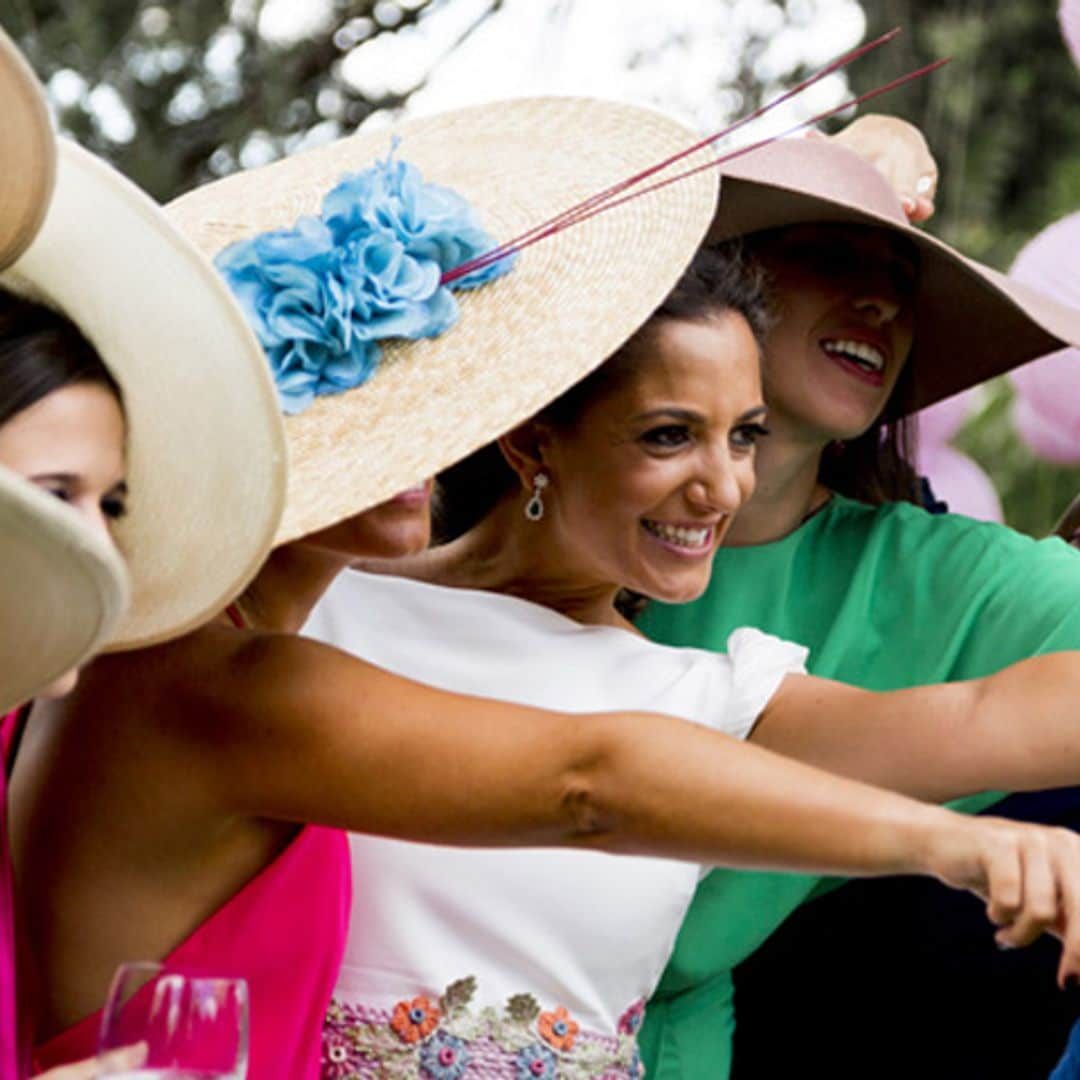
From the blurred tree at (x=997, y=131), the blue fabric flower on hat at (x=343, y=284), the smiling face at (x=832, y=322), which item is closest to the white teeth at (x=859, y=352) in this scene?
the smiling face at (x=832, y=322)

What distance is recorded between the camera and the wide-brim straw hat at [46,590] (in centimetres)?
128

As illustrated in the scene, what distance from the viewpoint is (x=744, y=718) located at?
2318 mm

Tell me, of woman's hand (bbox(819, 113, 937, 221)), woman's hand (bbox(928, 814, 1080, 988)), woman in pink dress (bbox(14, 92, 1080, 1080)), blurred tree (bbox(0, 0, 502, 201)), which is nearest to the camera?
woman's hand (bbox(928, 814, 1080, 988))

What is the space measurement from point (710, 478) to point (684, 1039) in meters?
0.75

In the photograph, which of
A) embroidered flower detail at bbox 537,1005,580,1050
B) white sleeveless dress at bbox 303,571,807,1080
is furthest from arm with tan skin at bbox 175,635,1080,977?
embroidered flower detail at bbox 537,1005,580,1050

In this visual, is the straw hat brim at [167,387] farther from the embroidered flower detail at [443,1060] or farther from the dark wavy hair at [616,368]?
the dark wavy hair at [616,368]

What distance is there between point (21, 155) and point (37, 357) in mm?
195

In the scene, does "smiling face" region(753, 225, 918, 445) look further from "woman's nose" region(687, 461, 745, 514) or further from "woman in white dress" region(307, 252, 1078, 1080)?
"woman's nose" region(687, 461, 745, 514)

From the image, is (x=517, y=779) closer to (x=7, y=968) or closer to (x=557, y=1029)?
(x=7, y=968)

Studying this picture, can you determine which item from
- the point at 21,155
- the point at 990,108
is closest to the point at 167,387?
the point at 21,155

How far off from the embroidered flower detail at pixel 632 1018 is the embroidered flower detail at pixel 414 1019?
0.23m

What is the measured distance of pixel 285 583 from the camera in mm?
2105

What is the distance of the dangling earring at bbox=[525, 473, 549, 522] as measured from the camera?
2479 mm

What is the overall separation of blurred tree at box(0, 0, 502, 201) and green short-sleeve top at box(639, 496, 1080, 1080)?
2.62 metres
